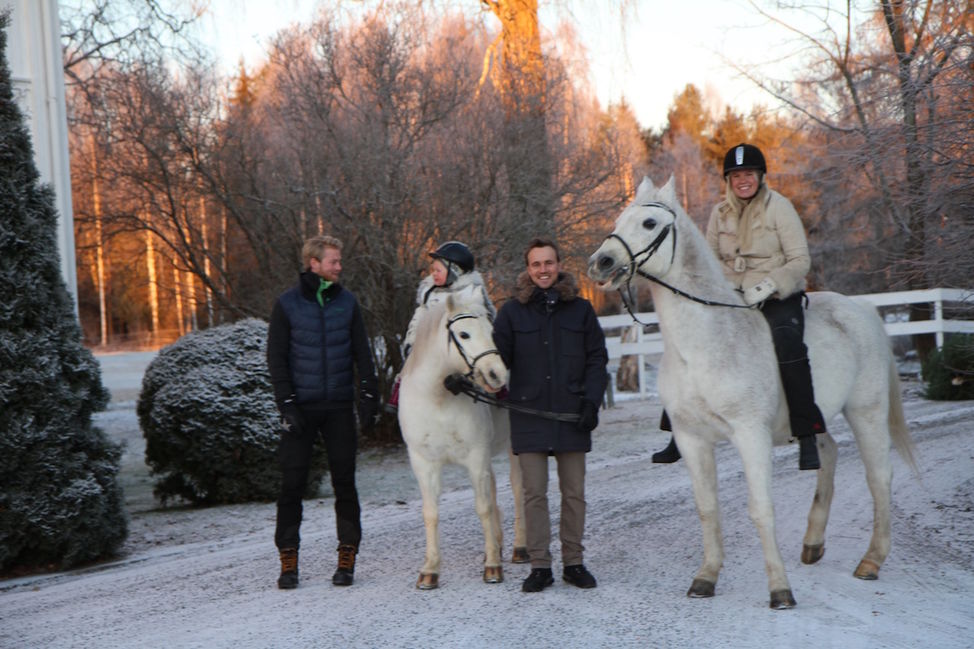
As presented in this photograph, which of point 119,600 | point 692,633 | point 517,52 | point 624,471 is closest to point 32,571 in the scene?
point 119,600

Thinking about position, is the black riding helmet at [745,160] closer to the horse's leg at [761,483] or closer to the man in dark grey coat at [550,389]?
the man in dark grey coat at [550,389]

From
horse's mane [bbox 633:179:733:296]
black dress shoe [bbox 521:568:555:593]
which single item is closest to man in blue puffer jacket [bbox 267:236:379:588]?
black dress shoe [bbox 521:568:555:593]

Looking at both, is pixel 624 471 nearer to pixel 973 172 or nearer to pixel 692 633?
pixel 973 172

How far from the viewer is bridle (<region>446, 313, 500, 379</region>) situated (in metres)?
5.43

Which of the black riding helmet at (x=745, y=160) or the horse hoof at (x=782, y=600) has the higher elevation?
the black riding helmet at (x=745, y=160)

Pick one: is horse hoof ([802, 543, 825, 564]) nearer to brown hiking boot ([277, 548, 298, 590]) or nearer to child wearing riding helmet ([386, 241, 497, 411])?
child wearing riding helmet ([386, 241, 497, 411])

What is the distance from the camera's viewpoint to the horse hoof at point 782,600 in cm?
497

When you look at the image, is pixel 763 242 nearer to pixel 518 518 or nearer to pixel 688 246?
pixel 688 246

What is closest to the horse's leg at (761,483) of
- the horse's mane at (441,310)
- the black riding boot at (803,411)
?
the black riding boot at (803,411)

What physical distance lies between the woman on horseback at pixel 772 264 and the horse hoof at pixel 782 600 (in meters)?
0.69

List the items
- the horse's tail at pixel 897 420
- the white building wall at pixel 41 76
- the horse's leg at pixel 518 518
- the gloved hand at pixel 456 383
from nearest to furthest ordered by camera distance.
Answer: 1. the gloved hand at pixel 456 383
2. the horse's tail at pixel 897 420
3. the horse's leg at pixel 518 518
4. the white building wall at pixel 41 76

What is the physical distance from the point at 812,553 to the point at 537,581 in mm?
1780

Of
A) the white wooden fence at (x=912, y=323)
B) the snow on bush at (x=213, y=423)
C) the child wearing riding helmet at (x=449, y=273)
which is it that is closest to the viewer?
the child wearing riding helmet at (x=449, y=273)

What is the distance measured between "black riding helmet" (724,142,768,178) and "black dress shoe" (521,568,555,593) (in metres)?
2.56
